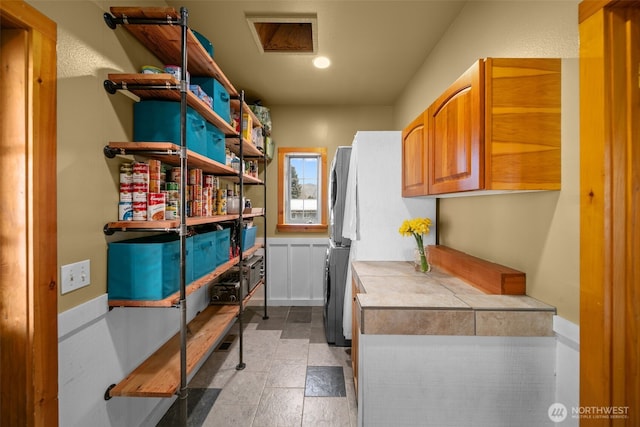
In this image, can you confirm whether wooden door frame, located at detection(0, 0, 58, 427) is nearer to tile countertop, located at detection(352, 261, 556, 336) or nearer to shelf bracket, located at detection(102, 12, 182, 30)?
shelf bracket, located at detection(102, 12, 182, 30)

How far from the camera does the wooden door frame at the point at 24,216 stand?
3.30 feet

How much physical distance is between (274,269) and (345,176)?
5.92 ft

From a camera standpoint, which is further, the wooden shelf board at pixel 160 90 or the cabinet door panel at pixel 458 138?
the wooden shelf board at pixel 160 90

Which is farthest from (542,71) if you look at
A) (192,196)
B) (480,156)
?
(192,196)

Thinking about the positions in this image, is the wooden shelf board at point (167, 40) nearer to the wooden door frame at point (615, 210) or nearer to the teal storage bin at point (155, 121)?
the teal storage bin at point (155, 121)

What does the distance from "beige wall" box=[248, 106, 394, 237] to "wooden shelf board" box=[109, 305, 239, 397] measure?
1.93m

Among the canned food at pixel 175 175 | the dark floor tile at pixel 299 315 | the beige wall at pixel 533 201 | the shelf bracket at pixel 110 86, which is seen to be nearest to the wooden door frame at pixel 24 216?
the shelf bracket at pixel 110 86

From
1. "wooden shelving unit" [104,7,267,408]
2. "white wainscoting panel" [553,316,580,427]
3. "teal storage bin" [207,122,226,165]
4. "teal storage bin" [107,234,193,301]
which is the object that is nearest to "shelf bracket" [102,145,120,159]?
"wooden shelving unit" [104,7,267,408]

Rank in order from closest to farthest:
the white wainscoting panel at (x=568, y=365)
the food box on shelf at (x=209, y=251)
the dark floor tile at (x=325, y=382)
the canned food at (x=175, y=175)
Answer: the white wainscoting panel at (x=568, y=365), the canned food at (x=175, y=175), the food box on shelf at (x=209, y=251), the dark floor tile at (x=325, y=382)

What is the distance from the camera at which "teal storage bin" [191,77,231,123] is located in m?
1.95

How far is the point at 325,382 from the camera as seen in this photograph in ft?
7.12

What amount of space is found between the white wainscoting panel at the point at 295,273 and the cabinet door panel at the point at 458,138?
2.37 m

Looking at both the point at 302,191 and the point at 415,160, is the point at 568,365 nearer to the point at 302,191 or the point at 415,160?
the point at 415,160

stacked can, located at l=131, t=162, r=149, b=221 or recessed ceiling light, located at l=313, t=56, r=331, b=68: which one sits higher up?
recessed ceiling light, located at l=313, t=56, r=331, b=68
